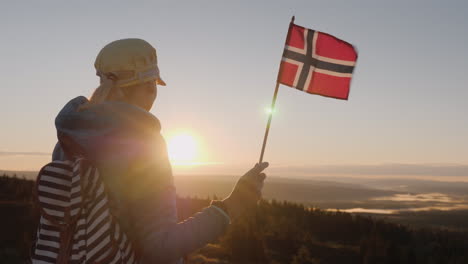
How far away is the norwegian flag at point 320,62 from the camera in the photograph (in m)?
4.86

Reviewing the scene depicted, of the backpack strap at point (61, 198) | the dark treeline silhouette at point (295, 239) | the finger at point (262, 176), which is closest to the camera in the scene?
the backpack strap at point (61, 198)

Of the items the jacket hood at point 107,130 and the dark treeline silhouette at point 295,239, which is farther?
the dark treeline silhouette at point 295,239

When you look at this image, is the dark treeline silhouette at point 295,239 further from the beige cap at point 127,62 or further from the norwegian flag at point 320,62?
the beige cap at point 127,62

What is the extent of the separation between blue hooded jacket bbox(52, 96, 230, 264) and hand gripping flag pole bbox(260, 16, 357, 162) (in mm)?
2522

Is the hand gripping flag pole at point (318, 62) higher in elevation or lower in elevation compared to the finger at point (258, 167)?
higher

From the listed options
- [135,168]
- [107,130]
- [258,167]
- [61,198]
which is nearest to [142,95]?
[107,130]

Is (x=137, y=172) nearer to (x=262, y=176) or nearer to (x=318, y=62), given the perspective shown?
(x=262, y=176)

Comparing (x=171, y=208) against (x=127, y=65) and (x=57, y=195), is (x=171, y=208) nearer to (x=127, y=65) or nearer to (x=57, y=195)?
(x=57, y=195)

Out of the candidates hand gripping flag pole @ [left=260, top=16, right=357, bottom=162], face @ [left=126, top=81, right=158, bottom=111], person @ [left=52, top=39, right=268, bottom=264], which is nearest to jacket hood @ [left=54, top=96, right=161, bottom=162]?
person @ [left=52, top=39, right=268, bottom=264]

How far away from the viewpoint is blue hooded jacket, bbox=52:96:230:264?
2.43m

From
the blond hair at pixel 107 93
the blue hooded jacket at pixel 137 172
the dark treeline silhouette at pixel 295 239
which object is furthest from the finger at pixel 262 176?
the dark treeline silhouette at pixel 295 239

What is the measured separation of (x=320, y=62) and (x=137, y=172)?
3120mm

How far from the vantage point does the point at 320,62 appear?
514cm

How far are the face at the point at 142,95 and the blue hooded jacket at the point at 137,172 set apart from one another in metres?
0.21
